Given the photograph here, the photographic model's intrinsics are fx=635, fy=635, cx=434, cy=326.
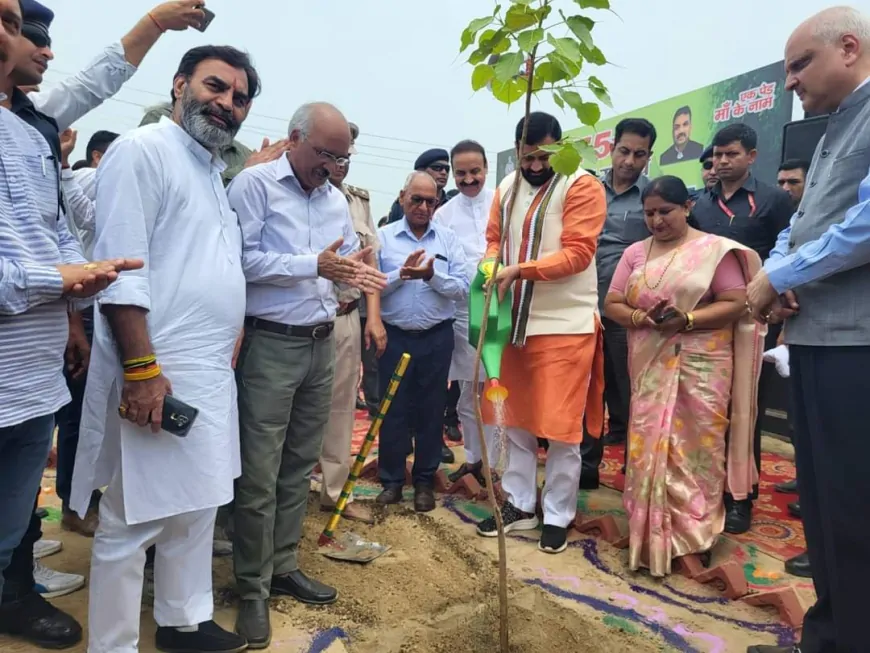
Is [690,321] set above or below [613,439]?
above

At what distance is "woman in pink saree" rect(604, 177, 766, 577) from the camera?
2.79 metres

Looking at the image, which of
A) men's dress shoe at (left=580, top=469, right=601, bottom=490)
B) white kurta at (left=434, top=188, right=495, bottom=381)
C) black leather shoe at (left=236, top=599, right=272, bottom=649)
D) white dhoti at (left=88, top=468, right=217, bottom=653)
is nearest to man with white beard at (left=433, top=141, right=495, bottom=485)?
white kurta at (left=434, top=188, right=495, bottom=381)

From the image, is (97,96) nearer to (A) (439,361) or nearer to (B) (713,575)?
(A) (439,361)

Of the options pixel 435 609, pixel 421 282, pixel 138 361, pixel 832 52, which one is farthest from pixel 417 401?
pixel 832 52

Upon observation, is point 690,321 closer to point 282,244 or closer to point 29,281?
point 282,244

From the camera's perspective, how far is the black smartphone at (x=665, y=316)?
2760 millimetres

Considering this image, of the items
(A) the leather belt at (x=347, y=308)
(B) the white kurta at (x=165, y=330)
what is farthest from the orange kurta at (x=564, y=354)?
(B) the white kurta at (x=165, y=330)

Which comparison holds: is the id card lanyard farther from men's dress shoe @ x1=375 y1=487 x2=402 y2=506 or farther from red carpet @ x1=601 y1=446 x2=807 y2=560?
men's dress shoe @ x1=375 y1=487 x2=402 y2=506

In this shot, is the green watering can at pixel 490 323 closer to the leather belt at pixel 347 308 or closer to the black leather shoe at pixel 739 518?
the leather belt at pixel 347 308

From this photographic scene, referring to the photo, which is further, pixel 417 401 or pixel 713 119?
pixel 713 119

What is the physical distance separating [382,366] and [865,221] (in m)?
2.54

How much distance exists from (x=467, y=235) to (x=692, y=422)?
201 centimetres

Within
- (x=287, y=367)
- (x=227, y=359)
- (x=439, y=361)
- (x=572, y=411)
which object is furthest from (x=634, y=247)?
(x=227, y=359)

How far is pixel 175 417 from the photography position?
1.78 meters
